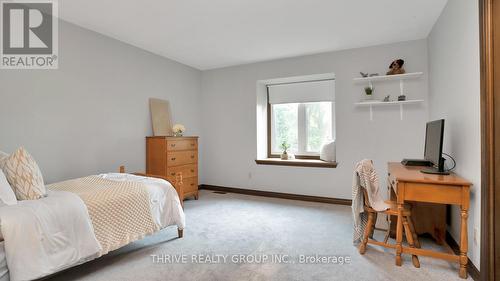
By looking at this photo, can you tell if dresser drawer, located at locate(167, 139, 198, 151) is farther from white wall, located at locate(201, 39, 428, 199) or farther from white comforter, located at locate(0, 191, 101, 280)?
white comforter, located at locate(0, 191, 101, 280)

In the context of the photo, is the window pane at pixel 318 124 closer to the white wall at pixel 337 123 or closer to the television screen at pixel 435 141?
the white wall at pixel 337 123

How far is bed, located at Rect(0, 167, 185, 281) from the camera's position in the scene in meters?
1.70

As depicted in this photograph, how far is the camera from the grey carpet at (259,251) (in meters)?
2.13

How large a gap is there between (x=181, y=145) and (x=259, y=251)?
7.94 ft

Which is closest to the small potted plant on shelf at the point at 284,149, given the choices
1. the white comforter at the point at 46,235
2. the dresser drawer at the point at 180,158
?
the dresser drawer at the point at 180,158

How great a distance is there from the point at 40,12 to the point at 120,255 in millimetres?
2787

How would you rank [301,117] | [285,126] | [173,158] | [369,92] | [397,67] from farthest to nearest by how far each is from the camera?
[285,126] < [301,117] < [173,158] < [369,92] < [397,67]

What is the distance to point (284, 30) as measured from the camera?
343 centimetres

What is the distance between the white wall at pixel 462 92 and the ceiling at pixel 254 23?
1.37 feet

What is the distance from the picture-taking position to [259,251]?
8.40 ft

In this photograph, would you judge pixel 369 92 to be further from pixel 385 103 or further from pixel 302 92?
pixel 302 92

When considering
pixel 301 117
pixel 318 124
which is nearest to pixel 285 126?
pixel 301 117

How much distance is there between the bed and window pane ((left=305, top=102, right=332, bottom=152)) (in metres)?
2.87

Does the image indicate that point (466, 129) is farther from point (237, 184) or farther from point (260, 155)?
point (237, 184)
